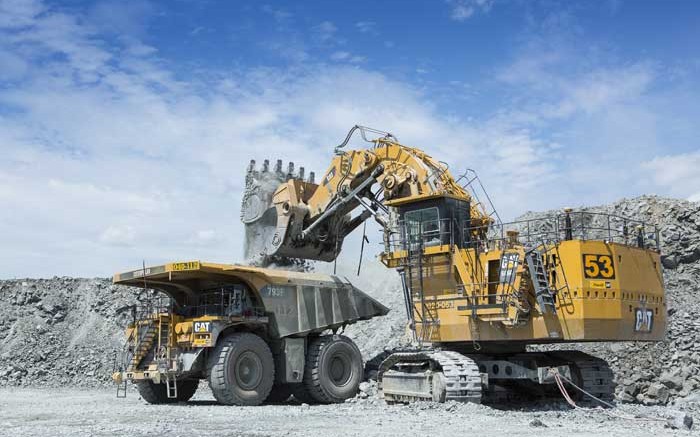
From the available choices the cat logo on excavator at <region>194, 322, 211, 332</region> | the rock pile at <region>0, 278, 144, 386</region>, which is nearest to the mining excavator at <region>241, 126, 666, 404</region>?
the cat logo on excavator at <region>194, 322, 211, 332</region>

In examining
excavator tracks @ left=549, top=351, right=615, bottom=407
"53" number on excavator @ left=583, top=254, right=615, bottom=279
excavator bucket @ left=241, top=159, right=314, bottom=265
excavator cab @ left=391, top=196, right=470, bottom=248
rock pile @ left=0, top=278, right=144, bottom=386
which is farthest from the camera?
rock pile @ left=0, top=278, right=144, bottom=386

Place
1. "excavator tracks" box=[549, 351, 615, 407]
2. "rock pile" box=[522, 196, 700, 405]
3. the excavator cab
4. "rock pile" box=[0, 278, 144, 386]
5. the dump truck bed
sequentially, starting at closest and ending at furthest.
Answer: "excavator tracks" box=[549, 351, 615, 407] < the excavator cab < the dump truck bed < "rock pile" box=[522, 196, 700, 405] < "rock pile" box=[0, 278, 144, 386]

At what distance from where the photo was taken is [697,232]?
26.4 metres

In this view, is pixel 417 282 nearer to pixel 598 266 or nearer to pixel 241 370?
pixel 598 266

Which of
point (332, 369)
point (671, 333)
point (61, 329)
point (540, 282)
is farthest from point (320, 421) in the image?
point (61, 329)

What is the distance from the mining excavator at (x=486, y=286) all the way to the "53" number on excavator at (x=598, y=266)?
0.8 inches

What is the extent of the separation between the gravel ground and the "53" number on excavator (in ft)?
8.28

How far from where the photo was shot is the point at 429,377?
15.5 meters

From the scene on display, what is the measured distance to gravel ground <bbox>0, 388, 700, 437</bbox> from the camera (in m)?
11.5

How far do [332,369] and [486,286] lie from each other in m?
5.07

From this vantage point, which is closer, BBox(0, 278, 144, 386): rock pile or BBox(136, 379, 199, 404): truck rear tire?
BBox(136, 379, 199, 404): truck rear tire

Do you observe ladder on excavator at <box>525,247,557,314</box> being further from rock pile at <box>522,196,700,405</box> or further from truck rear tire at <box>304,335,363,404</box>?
truck rear tire at <box>304,335,363,404</box>

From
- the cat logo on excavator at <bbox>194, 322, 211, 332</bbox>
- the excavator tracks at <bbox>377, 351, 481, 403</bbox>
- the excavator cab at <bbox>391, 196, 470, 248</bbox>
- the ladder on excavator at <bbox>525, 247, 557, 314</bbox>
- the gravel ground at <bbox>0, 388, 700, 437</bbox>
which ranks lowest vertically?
the gravel ground at <bbox>0, 388, 700, 437</bbox>

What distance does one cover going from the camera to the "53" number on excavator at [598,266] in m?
14.5
